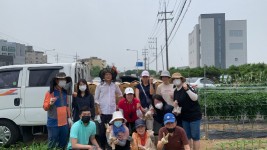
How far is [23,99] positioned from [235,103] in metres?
5.72

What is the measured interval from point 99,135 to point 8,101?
102 inches

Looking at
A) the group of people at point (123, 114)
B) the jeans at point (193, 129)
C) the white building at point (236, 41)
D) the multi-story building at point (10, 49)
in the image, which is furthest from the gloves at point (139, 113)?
the white building at point (236, 41)

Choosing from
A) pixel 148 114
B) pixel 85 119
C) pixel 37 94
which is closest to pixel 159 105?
pixel 148 114

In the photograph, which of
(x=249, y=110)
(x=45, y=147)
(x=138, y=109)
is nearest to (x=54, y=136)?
(x=45, y=147)

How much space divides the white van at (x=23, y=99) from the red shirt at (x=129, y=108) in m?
1.69

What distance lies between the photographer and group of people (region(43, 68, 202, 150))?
5.92 meters

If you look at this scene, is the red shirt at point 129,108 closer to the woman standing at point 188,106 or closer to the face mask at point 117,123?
the face mask at point 117,123

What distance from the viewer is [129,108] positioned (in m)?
6.83

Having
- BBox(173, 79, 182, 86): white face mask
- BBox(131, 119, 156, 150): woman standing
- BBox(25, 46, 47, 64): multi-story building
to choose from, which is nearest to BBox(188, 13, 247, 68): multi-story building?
BBox(25, 46, 47, 64): multi-story building

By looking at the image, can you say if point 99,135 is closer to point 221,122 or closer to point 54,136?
point 54,136

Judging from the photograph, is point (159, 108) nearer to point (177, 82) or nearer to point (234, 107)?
point (177, 82)

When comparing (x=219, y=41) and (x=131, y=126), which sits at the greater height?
(x=219, y=41)

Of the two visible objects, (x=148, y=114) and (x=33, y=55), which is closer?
(x=148, y=114)

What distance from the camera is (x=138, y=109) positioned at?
22.4 feet
